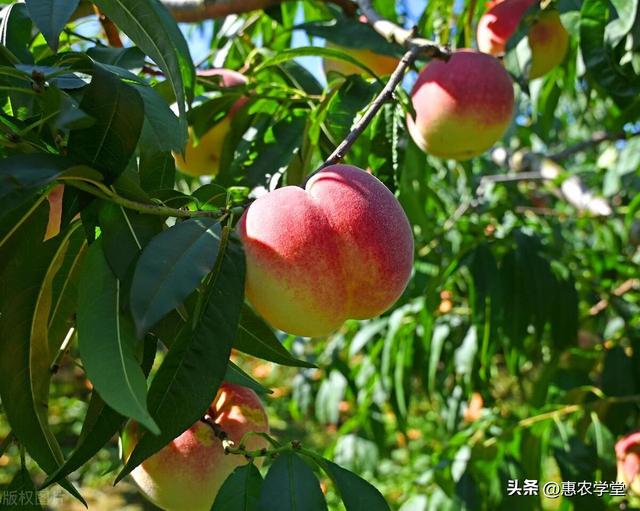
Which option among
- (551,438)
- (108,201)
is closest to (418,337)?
(551,438)

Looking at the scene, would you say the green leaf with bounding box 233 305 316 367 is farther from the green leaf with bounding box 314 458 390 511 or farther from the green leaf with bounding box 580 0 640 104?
the green leaf with bounding box 580 0 640 104

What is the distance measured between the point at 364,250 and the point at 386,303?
71 mm

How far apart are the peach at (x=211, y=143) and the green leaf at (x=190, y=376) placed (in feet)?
2.52

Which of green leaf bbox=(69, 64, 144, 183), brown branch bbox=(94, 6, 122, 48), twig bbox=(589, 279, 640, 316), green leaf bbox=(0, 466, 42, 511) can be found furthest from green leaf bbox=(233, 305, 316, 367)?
twig bbox=(589, 279, 640, 316)

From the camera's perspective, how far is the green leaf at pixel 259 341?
0.85 meters

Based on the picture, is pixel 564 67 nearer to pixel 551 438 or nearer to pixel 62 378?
pixel 551 438

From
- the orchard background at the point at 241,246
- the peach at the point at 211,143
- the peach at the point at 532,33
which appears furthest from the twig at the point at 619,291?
the peach at the point at 211,143

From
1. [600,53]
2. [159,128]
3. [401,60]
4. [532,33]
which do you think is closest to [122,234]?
[159,128]

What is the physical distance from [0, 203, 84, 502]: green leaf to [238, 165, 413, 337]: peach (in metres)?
0.20

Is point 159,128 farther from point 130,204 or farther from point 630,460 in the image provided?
point 630,460

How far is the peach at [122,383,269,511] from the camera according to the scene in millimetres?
1048

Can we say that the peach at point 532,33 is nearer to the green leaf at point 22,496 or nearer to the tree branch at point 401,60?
the tree branch at point 401,60

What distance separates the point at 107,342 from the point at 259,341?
21cm

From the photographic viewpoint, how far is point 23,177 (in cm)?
67
